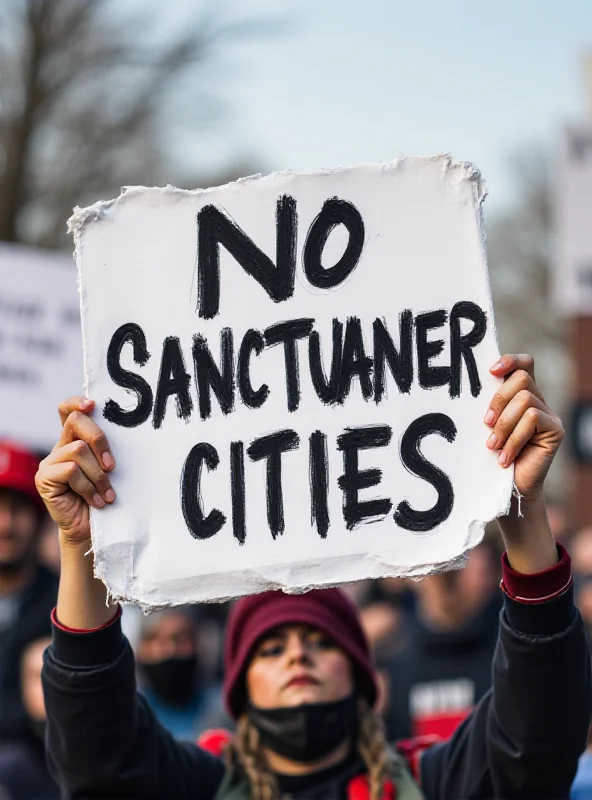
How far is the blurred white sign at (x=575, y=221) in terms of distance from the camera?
234 inches

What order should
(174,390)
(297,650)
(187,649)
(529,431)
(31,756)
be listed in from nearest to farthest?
(529,431) → (174,390) → (297,650) → (31,756) → (187,649)

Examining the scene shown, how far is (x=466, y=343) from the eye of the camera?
2129 mm

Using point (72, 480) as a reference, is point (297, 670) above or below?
below

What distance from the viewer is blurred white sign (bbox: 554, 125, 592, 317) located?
5.93m

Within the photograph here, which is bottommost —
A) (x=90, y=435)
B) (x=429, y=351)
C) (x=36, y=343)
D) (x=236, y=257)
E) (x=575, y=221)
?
(x=90, y=435)

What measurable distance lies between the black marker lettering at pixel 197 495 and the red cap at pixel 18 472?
227 cm

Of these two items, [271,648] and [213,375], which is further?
[271,648]

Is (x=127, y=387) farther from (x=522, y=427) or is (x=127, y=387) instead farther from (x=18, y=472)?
(x=18, y=472)

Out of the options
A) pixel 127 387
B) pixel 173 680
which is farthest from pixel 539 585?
pixel 173 680

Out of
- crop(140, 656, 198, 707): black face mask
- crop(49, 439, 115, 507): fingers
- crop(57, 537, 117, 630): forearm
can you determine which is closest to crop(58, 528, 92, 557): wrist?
crop(57, 537, 117, 630): forearm

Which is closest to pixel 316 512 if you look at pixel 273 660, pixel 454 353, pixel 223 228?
pixel 454 353

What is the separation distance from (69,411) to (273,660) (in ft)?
2.69

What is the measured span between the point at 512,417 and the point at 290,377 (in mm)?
363

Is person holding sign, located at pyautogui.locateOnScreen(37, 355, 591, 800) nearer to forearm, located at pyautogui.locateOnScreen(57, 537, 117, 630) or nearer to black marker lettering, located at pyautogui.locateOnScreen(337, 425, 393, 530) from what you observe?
forearm, located at pyautogui.locateOnScreen(57, 537, 117, 630)
